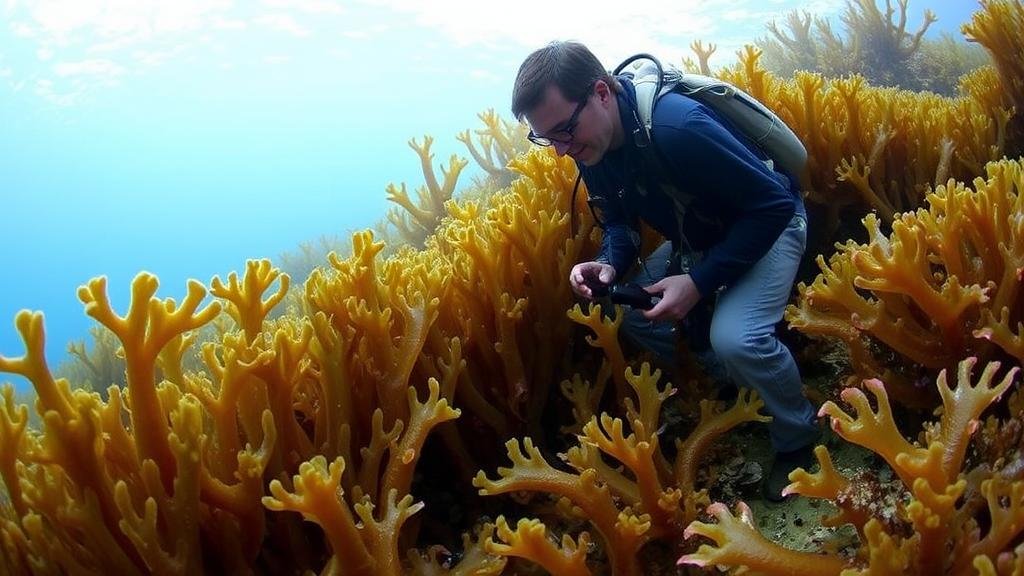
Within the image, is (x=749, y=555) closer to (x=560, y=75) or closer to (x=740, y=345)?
(x=740, y=345)

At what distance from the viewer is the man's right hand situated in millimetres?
2453

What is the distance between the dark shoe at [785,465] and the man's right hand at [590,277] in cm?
98

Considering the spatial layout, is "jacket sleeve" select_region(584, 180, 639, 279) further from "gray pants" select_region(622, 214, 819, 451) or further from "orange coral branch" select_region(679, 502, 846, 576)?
"orange coral branch" select_region(679, 502, 846, 576)

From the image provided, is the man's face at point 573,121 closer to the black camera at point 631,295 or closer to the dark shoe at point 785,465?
the black camera at point 631,295

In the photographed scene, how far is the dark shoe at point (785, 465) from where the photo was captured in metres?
2.22

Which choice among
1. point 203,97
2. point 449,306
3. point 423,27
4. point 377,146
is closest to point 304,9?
point 423,27

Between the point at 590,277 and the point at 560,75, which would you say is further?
the point at 590,277

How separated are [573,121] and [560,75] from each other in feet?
0.59

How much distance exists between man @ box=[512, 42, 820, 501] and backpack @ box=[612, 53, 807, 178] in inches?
1.5

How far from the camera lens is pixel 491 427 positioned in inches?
104

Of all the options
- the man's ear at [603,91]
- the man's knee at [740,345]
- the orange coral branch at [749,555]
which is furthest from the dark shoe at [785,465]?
the man's ear at [603,91]

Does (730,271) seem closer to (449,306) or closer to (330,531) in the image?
(449,306)

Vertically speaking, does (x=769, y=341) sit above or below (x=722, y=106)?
below

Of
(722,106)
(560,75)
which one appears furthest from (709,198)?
(560,75)
